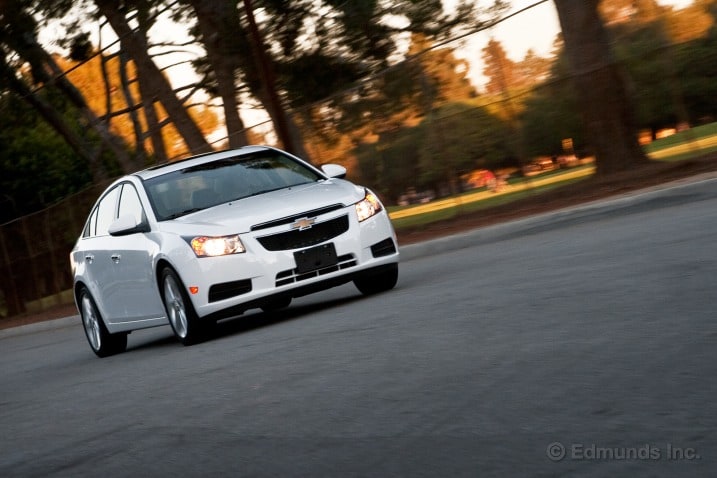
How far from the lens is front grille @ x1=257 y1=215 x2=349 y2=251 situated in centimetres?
1155

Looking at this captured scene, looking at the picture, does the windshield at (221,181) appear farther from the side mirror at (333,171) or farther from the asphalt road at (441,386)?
the asphalt road at (441,386)

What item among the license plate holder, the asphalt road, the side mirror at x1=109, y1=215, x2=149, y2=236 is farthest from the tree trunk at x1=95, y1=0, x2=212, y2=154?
the license plate holder

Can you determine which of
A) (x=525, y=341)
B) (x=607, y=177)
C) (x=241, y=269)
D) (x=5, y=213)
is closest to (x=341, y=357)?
(x=525, y=341)

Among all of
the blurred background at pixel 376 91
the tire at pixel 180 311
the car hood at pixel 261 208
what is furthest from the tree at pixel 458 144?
the tire at pixel 180 311

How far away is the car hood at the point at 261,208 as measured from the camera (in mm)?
11516

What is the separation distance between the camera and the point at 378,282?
13.0 metres

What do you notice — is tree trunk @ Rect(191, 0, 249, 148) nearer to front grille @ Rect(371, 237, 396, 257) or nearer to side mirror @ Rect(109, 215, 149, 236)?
side mirror @ Rect(109, 215, 149, 236)

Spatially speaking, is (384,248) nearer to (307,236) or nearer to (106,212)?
(307,236)

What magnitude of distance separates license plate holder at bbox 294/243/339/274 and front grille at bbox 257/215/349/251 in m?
0.06

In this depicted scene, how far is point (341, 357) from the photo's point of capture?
28.6 feet

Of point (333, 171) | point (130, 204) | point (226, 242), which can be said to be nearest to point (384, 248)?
point (333, 171)

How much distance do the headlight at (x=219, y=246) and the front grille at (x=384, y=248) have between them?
131 centimetres

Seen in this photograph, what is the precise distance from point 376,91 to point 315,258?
12315 mm

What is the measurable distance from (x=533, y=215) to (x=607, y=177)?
6.50 ft
